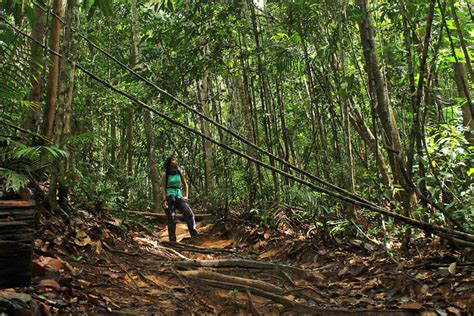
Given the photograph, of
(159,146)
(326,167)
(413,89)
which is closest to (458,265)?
(413,89)

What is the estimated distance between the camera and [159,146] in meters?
15.7

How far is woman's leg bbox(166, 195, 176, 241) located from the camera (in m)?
6.45

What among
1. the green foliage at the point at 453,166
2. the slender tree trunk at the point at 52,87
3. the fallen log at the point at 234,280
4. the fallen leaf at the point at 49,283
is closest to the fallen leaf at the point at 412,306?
the green foliage at the point at 453,166

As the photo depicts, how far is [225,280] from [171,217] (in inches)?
109

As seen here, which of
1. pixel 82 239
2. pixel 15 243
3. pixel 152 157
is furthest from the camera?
pixel 152 157

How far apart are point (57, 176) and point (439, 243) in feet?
11.8

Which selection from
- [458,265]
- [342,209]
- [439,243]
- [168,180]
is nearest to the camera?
[458,265]

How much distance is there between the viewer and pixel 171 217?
6516 mm

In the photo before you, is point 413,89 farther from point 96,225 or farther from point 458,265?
point 96,225

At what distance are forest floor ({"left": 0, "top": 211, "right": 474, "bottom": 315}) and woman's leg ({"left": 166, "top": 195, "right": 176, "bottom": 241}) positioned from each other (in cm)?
122

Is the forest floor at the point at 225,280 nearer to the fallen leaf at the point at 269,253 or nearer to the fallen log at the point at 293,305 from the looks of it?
the fallen log at the point at 293,305

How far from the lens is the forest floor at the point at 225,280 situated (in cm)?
272

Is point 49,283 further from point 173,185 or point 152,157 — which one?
point 152,157

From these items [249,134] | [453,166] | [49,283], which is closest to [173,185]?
[249,134]
